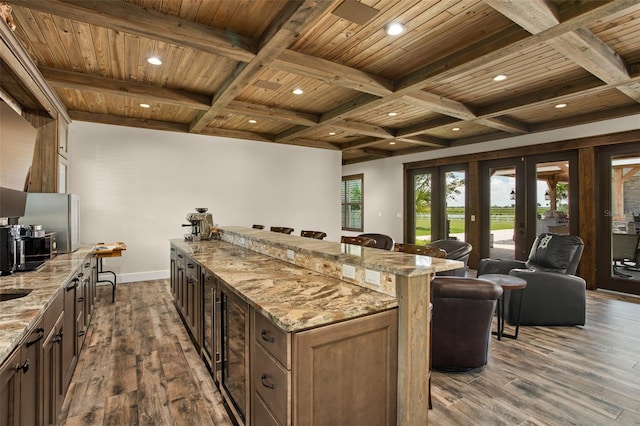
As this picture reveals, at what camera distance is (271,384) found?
1.43 metres

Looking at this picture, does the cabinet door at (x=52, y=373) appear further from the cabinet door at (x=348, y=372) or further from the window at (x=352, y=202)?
the window at (x=352, y=202)

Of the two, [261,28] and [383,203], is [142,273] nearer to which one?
[261,28]

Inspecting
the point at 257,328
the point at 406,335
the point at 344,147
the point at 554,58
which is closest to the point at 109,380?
the point at 257,328

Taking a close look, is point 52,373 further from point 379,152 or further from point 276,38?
point 379,152

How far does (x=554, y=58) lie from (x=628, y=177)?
297cm

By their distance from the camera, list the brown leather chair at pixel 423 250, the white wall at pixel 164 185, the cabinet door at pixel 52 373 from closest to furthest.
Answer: the cabinet door at pixel 52 373, the brown leather chair at pixel 423 250, the white wall at pixel 164 185

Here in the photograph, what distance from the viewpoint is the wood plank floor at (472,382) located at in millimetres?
2064

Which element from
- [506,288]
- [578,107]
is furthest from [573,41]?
[578,107]

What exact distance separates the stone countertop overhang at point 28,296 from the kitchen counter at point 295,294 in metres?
0.87

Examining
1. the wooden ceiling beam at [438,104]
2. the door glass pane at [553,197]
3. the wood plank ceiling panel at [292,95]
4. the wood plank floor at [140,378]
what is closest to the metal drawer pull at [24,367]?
the wood plank floor at [140,378]

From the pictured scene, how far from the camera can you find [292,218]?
24.6 ft

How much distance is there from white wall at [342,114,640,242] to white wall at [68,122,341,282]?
2625mm

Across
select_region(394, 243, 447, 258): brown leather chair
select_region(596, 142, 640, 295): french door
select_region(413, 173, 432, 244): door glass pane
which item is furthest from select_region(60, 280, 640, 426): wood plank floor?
select_region(413, 173, 432, 244): door glass pane

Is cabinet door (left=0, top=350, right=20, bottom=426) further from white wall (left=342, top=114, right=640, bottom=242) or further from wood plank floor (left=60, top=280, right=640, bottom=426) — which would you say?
white wall (left=342, top=114, right=640, bottom=242)
